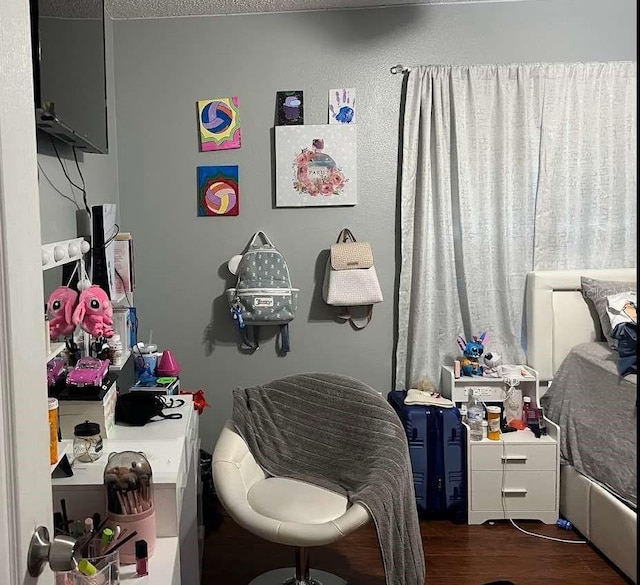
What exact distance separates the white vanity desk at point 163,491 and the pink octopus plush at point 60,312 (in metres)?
0.33

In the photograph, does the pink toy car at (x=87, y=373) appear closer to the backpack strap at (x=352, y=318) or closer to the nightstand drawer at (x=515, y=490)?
the backpack strap at (x=352, y=318)

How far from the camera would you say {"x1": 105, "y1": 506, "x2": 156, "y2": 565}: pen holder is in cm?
175

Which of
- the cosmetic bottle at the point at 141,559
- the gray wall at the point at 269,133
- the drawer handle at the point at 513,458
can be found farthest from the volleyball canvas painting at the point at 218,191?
the cosmetic bottle at the point at 141,559

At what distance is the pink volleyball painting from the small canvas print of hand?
0.05m

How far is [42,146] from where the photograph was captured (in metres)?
2.29

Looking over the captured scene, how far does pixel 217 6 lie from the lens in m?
3.31

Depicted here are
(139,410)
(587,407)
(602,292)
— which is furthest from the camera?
(602,292)

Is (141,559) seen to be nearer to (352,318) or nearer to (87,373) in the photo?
(87,373)

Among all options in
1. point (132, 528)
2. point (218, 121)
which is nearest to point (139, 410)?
point (132, 528)

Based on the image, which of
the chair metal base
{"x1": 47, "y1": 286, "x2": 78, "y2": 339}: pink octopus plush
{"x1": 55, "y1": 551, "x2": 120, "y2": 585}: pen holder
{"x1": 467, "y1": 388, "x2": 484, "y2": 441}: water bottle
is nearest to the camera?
{"x1": 55, "y1": 551, "x2": 120, "y2": 585}: pen holder

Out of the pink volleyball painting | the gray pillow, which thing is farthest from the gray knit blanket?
the gray pillow

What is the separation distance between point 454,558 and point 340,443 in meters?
0.73

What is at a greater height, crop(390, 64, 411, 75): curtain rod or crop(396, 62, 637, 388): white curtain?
crop(390, 64, 411, 75): curtain rod

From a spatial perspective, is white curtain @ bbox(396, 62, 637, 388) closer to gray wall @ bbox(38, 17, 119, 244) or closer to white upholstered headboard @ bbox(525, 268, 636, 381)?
white upholstered headboard @ bbox(525, 268, 636, 381)
